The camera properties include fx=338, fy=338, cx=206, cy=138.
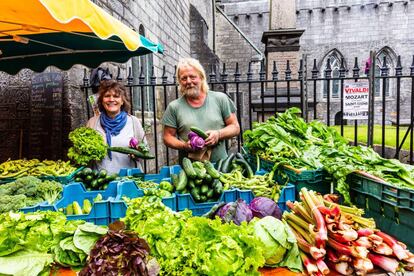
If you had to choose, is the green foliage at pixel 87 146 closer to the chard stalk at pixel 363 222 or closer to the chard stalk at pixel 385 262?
the chard stalk at pixel 363 222

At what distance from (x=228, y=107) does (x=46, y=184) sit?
7.34 feet

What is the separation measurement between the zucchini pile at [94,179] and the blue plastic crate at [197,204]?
40.1 inches

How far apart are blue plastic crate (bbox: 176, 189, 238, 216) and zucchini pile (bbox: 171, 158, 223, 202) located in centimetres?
7

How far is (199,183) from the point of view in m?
2.96

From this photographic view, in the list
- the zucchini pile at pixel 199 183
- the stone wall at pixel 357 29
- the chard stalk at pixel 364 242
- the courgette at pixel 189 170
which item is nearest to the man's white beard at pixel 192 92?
the courgette at pixel 189 170

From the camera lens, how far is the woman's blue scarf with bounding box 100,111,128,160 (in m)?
4.33

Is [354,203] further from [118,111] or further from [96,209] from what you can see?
[118,111]

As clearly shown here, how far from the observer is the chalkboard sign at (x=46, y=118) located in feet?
18.7

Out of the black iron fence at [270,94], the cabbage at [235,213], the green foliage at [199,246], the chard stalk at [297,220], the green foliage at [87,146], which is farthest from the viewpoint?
the black iron fence at [270,94]

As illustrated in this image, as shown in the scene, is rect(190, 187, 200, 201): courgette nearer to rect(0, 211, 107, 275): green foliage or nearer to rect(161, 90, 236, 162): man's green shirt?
rect(0, 211, 107, 275): green foliage

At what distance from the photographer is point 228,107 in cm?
425

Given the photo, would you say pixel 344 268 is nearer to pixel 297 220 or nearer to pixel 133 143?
pixel 297 220

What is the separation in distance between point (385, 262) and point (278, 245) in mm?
582

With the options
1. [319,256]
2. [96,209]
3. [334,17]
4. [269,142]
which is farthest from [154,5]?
[334,17]
